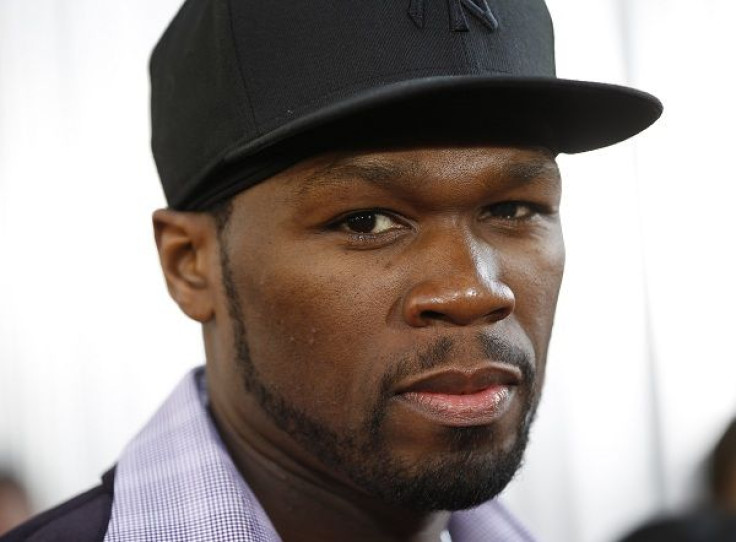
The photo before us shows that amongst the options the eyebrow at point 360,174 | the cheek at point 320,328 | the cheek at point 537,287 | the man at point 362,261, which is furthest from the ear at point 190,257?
the cheek at point 537,287

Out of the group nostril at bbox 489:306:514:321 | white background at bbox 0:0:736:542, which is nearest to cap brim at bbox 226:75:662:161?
nostril at bbox 489:306:514:321

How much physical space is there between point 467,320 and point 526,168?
0.28 m

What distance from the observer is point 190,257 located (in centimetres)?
158

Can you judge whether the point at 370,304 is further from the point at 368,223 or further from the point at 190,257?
the point at 190,257

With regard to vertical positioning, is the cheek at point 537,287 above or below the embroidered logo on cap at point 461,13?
below

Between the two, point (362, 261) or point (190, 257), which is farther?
point (190, 257)

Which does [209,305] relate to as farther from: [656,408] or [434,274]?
[656,408]

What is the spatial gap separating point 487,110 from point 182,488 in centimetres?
72

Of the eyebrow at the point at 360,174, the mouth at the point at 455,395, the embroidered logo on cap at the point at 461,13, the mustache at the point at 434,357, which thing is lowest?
the mouth at the point at 455,395

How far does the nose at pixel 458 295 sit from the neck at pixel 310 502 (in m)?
0.31

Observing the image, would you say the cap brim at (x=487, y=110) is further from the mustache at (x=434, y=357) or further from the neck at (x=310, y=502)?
the neck at (x=310, y=502)

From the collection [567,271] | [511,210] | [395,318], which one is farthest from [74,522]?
[567,271]

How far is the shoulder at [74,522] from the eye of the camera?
1370 millimetres

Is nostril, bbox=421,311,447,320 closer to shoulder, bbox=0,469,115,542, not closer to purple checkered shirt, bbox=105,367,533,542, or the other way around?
purple checkered shirt, bbox=105,367,533,542
